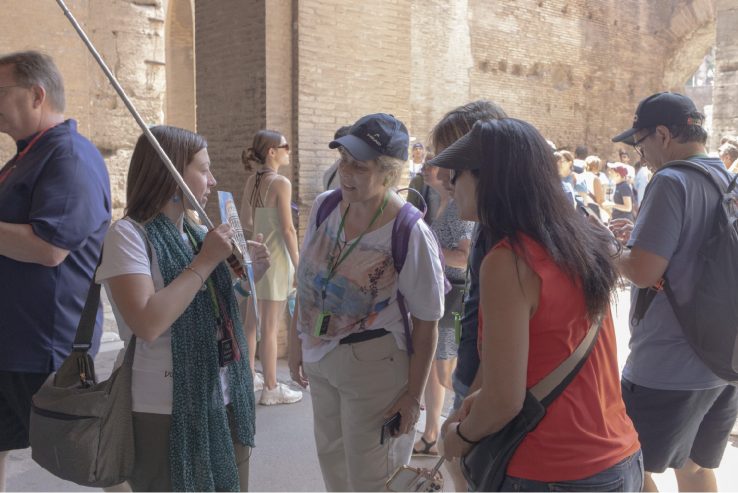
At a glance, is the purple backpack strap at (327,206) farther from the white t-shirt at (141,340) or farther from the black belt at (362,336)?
the white t-shirt at (141,340)

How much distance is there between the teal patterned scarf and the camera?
2.09 m

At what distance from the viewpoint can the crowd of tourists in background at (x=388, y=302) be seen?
66.9 inches

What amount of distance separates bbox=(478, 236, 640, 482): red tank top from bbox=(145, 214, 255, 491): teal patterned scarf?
907mm

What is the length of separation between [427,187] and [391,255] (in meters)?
1.58

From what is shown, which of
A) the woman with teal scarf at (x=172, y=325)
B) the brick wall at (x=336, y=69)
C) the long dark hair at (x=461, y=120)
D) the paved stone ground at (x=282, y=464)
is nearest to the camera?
the woman with teal scarf at (x=172, y=325)

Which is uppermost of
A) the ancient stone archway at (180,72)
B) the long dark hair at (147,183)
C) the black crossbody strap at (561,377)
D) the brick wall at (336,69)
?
the ancient stone archway at (180,72)

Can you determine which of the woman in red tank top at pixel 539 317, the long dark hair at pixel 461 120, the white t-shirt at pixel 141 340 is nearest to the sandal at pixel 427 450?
the long dark hair at pixel 461 120

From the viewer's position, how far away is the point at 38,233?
2.45m

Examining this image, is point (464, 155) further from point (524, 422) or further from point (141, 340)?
point (141, 340)

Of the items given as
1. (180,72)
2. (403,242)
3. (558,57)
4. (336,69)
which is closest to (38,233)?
(403,242)

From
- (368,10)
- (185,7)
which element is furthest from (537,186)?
(185,7)

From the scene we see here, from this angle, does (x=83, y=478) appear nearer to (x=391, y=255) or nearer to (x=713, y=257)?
(x=391, y=255)

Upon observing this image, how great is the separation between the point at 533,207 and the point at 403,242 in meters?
0.82

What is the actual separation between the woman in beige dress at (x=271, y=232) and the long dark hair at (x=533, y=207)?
3.40m
